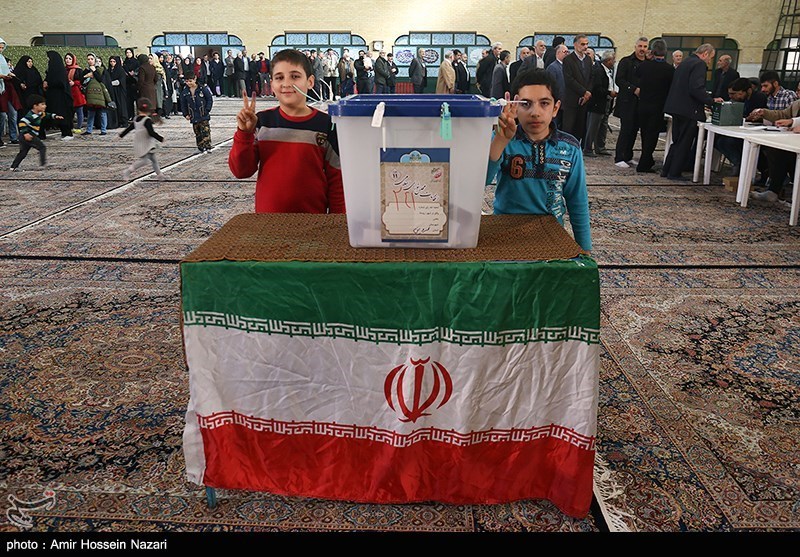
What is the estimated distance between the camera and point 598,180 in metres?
7.56

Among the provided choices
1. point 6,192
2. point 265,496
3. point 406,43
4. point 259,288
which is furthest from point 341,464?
point 406,43

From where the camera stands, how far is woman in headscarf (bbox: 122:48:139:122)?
13.0 meters

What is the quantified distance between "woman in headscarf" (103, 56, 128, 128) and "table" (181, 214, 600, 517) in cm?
1240

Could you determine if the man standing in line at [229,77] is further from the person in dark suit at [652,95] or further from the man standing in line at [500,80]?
the person in dark suit at [652,95]

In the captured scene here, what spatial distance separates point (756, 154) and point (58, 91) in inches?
397

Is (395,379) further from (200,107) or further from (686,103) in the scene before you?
(200,107)

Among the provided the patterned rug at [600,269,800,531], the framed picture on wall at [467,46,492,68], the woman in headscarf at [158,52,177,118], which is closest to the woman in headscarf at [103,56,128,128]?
the woman in headscarf at [158,52,177,118]

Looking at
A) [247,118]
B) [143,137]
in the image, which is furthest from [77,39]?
[247,118]

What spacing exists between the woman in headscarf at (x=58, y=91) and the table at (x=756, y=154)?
32.3ft

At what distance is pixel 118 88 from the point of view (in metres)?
12.9

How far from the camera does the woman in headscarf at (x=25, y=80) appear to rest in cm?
1016

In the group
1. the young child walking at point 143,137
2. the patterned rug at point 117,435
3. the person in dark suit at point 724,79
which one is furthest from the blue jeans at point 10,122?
the person in dark suit at point 724,79

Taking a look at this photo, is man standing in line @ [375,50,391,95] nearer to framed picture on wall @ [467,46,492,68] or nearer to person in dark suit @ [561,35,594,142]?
framed picture on wall @ [467,46,492,68]

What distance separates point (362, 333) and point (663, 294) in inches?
Answer: 104
